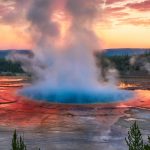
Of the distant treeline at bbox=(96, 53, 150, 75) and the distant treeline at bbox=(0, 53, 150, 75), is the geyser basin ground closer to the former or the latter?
the distant treeline at bbox=(0, 53, 150, 75)

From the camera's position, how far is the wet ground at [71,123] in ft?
69.3

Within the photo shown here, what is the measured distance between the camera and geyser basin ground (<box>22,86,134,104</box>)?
38562mm

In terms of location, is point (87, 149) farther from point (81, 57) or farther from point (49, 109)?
point (81, 57)

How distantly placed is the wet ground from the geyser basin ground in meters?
2.62

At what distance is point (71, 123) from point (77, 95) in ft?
51.8

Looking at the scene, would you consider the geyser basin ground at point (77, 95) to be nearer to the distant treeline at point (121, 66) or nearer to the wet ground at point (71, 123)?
the wet ground at point (71, 123)

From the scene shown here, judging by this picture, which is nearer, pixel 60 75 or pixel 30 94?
pixel 30 94

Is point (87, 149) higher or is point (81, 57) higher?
point (81, 57)

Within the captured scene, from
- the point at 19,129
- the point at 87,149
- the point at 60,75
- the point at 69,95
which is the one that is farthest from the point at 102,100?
the point at 87,149

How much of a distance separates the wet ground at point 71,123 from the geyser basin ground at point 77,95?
2.62 m

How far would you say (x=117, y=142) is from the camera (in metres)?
21.4

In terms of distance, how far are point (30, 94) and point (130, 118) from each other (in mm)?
18509

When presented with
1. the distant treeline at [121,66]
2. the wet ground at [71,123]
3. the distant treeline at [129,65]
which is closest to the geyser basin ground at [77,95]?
the wet ground at [71,123]

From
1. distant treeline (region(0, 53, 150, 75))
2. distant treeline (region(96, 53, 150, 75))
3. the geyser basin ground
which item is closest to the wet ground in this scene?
the geyser basin ground
